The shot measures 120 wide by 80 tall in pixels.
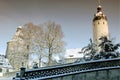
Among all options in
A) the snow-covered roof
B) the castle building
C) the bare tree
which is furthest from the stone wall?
the snow-covered roof

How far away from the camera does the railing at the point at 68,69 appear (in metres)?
8.40

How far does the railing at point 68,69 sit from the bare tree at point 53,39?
13544mm

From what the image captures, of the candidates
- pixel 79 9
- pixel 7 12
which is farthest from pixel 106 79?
pixel 7 12

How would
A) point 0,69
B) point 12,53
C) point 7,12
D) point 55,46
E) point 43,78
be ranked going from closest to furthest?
1. point 43,78
2. point 7,12
3. point 55,46
4. point 12,53
5. point 0,69

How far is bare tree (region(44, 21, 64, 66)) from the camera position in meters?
22.7

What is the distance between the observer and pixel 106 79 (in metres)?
8.23

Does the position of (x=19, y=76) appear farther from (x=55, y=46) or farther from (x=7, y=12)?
(x=55, y=46)

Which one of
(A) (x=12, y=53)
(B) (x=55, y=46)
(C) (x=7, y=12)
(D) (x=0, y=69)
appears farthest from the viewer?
(D) (x=0, y=69)

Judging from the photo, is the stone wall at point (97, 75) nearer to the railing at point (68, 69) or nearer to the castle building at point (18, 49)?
the railing at point (68, 69)

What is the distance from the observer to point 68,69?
28.5ft

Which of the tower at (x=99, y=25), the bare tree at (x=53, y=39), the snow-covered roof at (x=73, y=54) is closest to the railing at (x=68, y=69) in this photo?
the bare tree at (x=53, y=39)

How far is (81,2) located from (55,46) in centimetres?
878

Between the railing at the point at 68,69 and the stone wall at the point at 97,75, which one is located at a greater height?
the railing at the point at 68,69

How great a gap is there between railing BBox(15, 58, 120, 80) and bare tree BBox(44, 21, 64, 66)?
13544 mm
